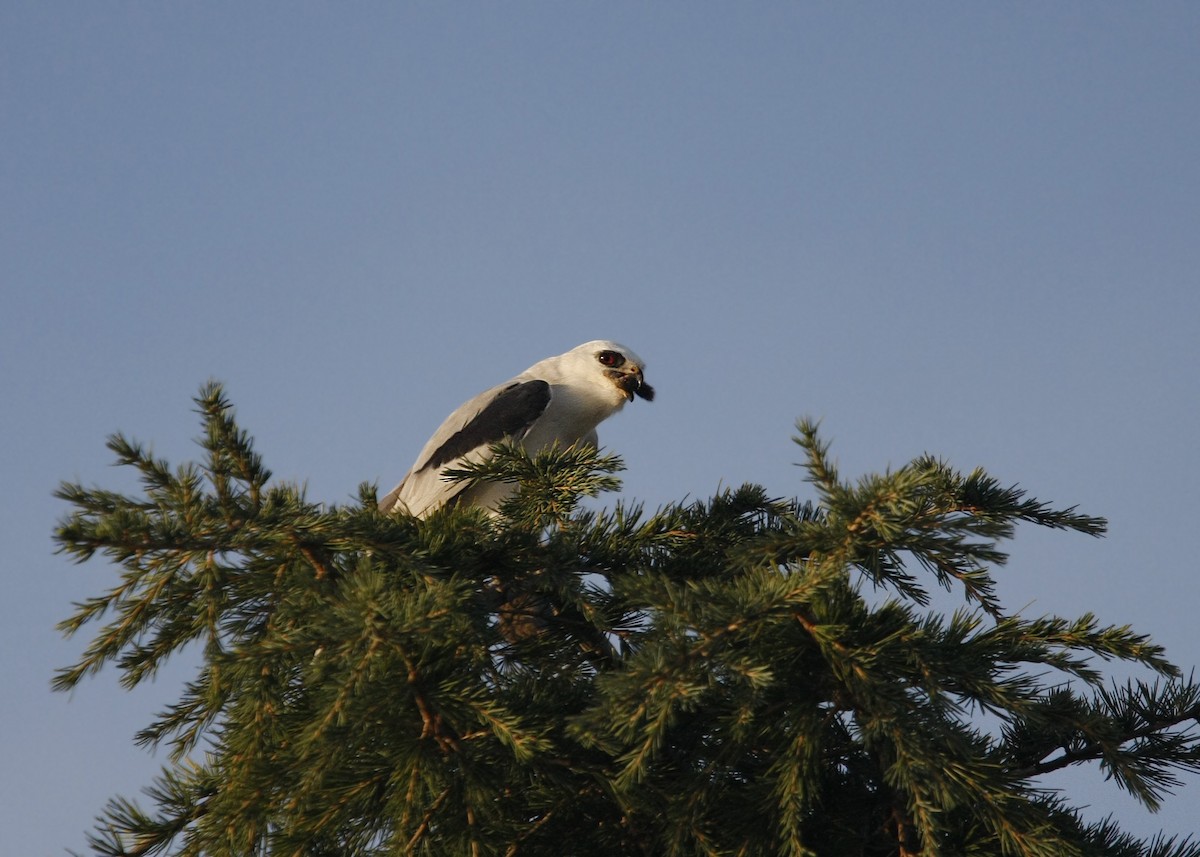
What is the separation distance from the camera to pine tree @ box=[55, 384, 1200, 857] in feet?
8.43

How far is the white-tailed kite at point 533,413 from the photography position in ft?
21.5

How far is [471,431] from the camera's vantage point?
21.8 ft

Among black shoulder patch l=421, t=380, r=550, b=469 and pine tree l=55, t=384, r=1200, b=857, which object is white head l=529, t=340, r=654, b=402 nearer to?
black shoulder patch l=421, t=380, r=550, b=469

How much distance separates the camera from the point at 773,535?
10.2 ft

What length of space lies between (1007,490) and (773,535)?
0.73 meters

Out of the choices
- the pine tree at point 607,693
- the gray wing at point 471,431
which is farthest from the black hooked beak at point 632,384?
the pine tree at point 607,693

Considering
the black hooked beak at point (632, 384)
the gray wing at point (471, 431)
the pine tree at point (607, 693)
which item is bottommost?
the pine tree at point (607, 693)

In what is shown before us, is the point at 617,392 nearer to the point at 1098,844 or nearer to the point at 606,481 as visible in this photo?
the point at 606,481

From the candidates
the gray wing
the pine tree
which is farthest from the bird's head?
the pine tree

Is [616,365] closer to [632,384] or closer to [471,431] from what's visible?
[632,384]

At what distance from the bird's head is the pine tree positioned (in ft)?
13.2

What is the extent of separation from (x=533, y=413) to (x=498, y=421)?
0.74ft

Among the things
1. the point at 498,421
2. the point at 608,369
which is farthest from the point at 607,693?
the point at 608,369

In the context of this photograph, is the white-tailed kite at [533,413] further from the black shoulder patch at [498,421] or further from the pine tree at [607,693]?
the pine tree at [607,693]
